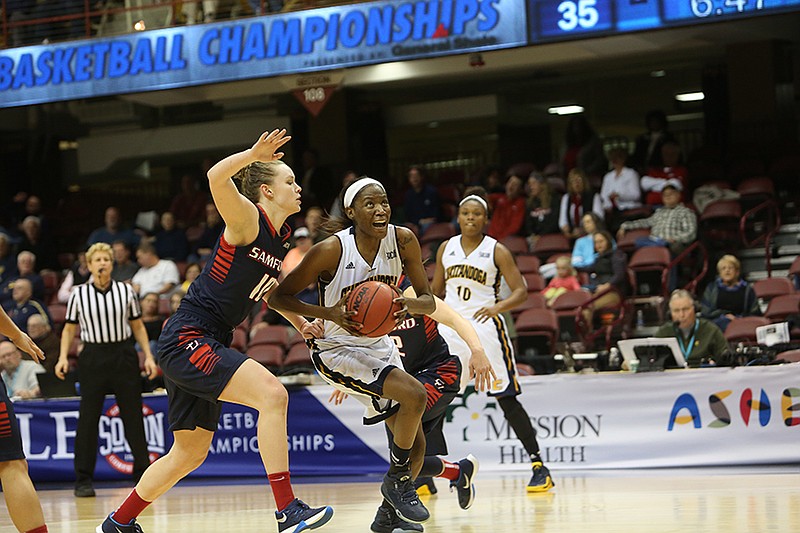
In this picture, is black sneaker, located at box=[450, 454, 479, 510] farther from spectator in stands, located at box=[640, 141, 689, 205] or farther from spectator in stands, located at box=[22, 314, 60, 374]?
spectator in stands, located at box=[640, 141, 689, 205]

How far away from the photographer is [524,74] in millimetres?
18125

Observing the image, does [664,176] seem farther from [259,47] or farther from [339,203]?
[339,203]

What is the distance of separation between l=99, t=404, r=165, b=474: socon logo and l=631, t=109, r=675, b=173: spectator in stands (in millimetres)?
7559

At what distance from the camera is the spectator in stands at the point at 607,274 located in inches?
487

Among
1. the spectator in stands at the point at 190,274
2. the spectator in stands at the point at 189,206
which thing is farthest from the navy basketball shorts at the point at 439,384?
the spectator in stands at the point at 189,206

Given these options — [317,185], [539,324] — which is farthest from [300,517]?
[317,185]

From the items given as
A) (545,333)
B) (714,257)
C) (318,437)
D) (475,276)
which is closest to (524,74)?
(714,257)

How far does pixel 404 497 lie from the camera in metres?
5.62

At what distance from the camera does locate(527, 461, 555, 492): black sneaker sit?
7.74 meters

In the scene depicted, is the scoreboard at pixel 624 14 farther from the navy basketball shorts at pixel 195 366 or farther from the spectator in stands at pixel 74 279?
the navy basketball shorts at pixel 195 366

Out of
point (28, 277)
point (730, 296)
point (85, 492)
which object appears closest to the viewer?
point (85, 492)

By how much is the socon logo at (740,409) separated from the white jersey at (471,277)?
7.12ft

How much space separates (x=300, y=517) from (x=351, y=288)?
1.13 m

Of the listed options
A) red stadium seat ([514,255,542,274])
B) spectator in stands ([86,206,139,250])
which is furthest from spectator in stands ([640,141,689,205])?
spectator in stands ([86,206,139,250])
